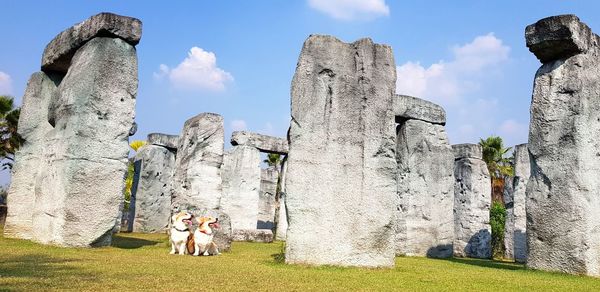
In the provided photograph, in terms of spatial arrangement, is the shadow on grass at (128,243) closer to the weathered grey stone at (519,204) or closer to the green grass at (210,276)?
the green grass at (210,276)

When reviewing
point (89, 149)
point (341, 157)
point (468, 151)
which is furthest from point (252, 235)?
point (341, 157)

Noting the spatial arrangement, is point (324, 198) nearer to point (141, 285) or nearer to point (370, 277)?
point (370, 277)

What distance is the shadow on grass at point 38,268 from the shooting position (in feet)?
16.2

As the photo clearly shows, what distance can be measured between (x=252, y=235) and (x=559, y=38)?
9.85 meters

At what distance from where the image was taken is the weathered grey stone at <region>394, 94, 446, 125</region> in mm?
12133

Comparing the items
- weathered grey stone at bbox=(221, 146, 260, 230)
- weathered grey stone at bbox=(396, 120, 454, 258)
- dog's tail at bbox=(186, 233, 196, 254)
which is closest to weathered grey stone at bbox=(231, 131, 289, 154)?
weathered grey stone at bbox=(221, 146, 260, 230)

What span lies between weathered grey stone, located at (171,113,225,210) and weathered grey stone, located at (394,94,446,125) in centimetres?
422

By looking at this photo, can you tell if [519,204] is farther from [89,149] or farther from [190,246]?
[89,149]

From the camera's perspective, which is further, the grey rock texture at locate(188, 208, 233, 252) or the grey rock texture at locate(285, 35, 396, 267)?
the grey rock texture at locate(188, 208, 233, 252)

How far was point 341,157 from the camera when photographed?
279 inches

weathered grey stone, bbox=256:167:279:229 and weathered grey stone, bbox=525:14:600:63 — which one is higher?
weathered grey stone, bbox=525:14:600:63

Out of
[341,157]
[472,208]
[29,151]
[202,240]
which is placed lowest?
[202,240]

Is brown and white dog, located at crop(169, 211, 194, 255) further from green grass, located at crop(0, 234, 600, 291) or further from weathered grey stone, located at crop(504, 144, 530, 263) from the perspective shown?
weathered grey stone, located at crop(504, 144, 530, 263)

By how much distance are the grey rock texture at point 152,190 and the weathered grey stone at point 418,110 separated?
900cm
